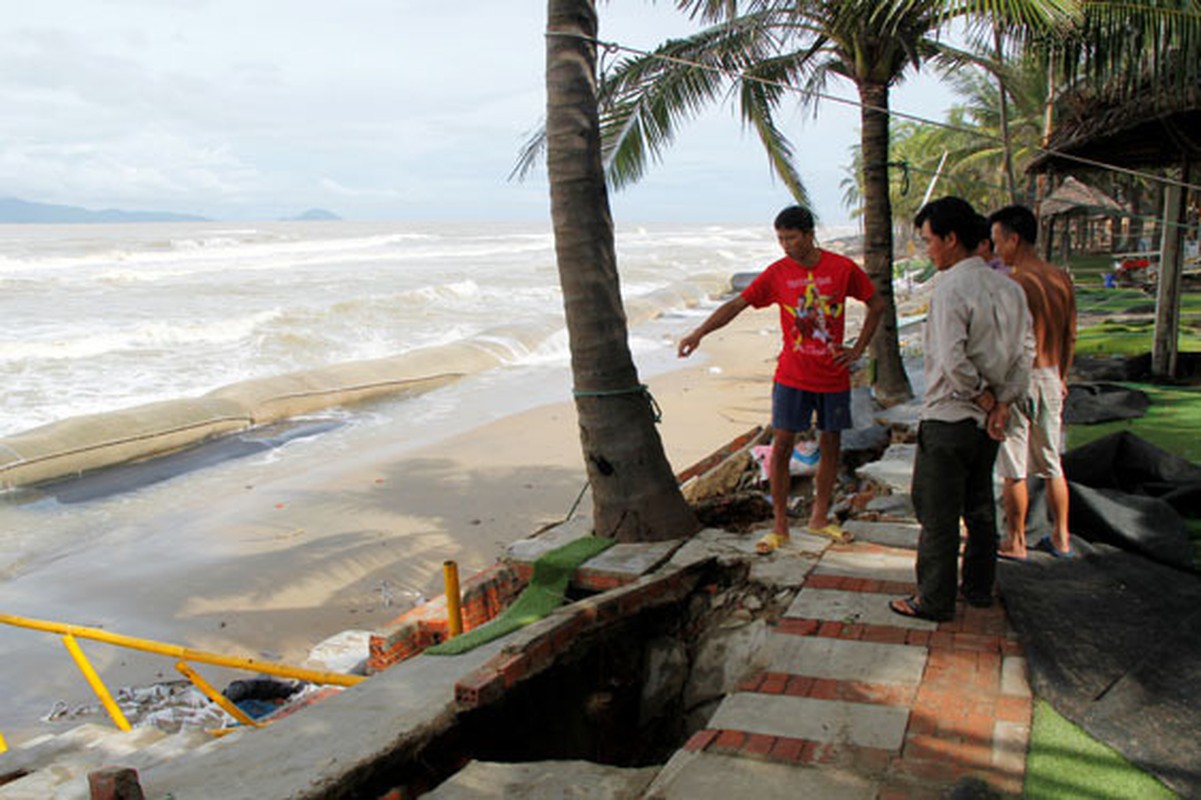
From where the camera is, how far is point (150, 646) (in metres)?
4.46

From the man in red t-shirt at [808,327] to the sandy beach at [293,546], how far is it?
12.4ft

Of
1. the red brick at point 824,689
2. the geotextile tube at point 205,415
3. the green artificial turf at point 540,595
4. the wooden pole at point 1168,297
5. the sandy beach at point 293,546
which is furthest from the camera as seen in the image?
the geotextile tube at point 205,415

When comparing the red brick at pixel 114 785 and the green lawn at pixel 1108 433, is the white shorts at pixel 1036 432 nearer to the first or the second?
the green lawn at pixel 1108 433

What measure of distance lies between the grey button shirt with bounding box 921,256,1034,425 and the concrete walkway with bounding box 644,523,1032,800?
0.90m

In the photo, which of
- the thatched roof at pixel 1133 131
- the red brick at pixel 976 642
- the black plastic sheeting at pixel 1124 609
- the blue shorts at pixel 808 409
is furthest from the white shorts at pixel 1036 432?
the thatched roof at pixel 1133 131

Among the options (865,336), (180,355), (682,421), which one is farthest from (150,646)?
(180,355)

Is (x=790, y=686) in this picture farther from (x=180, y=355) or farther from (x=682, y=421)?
(x=180, y=355)

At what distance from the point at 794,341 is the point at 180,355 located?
19.0 m

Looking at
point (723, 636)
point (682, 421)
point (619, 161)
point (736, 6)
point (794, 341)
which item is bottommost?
point (682, 421)

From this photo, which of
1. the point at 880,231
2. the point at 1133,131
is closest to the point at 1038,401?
the point at 1133,131

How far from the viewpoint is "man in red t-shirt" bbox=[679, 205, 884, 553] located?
183 inches

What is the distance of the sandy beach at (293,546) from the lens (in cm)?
679

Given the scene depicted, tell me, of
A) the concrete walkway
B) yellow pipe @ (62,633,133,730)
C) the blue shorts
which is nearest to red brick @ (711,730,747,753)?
the concrete walkway

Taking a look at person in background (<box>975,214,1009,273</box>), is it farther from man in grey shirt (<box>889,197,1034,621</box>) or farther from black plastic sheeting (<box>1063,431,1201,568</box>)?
black plastic sheeting (<box>1063,431,1201,568</box>)
